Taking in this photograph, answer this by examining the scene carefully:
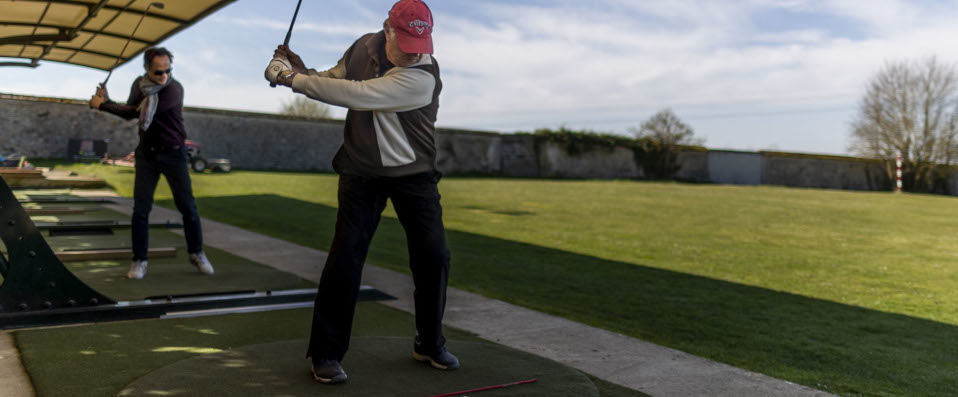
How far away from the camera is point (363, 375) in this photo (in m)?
3.27

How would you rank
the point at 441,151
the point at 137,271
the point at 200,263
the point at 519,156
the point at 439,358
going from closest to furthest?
the point at 439,358, the point at 137,271, the point at 200,263, the point at 441,151, the point at 519,156

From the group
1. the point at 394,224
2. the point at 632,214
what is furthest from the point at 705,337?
the point at 632,214

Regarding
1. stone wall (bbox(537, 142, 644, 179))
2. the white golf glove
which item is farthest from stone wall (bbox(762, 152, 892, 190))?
the white golf glove

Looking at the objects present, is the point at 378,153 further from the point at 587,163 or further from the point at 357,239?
the point at 587,163

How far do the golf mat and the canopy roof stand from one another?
7.35 metres

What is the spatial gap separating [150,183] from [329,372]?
10.3 ft

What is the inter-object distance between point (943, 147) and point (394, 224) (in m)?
39.5

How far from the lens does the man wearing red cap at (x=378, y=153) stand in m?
2.90

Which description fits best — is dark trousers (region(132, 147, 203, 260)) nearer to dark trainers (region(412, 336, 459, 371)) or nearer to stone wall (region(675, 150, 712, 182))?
dark trainers (region(412, 336, 459, 371))

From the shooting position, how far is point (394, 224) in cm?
1161

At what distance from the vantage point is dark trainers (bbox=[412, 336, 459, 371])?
338 centimetres

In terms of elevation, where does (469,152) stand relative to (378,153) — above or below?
above

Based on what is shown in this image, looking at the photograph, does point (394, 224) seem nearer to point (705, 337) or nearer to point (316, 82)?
point (705, 337)

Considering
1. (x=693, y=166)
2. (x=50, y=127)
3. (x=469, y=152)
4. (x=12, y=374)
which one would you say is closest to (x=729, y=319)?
(x=12, y=374)
